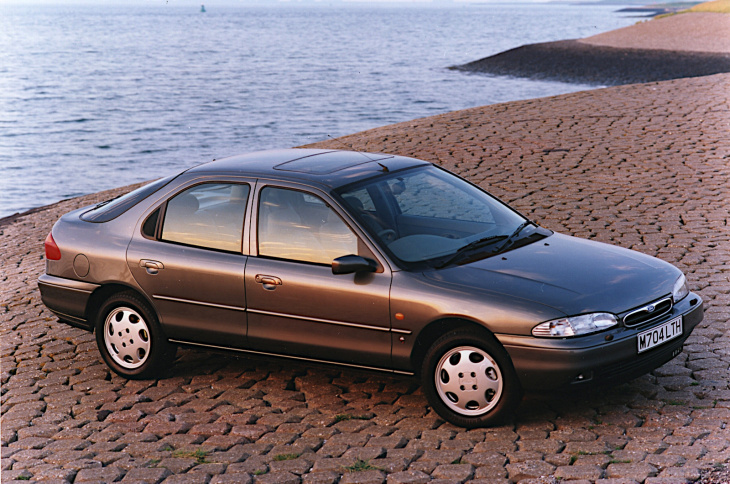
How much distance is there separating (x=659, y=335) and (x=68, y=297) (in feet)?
14.7

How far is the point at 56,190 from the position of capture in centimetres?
2378

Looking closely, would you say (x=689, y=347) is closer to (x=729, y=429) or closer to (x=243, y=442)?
(x=729, y=429)

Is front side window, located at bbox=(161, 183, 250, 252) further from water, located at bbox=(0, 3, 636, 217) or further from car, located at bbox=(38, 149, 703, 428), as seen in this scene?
water, located at bbox=(0, 3, 636, 217)

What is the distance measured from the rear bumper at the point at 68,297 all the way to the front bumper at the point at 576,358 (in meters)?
3.42

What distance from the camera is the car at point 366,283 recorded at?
17.3ft

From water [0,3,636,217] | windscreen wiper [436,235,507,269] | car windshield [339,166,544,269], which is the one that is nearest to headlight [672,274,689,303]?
car windshield [339,166,544,269]

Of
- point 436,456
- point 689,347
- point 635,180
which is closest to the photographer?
point 436,456

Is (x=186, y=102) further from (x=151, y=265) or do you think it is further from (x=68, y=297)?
(x=151, y=265)

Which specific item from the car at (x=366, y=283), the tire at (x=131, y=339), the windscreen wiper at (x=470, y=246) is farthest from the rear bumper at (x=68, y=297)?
the windscreen wiper at (x=470, y=246)

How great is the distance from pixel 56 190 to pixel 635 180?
16.8 m

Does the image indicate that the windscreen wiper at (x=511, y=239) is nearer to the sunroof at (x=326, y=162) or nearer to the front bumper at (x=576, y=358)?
the front bumper at (x=576, y=358)

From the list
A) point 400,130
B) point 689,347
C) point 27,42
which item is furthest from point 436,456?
point 27,42

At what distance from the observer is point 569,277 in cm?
552

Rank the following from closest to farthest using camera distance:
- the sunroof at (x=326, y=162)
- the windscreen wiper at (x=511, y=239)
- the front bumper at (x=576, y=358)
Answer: the front bumper at (x=576, y=358) → the windscreen wiper at (x=511, y=239) → the sunroof at (x=326, y=162)
